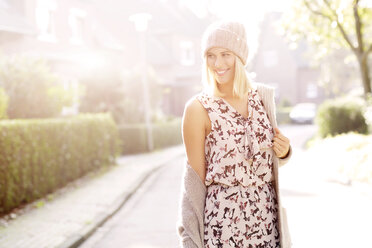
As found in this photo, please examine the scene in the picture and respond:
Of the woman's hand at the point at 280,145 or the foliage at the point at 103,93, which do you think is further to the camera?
the foliage at the point at 103,93

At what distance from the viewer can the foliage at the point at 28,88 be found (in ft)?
41.7

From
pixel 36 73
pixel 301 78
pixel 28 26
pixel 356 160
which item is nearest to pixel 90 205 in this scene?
pixel 36 73

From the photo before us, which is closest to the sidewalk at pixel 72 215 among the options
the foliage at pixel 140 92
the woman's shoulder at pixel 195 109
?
the woman's shoulder at pixel 195 109

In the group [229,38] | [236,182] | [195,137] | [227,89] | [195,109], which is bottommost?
[236,182]

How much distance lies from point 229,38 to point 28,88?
10.5 metres

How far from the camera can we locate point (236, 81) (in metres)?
3.13

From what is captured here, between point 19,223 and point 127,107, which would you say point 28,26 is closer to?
point 127,107

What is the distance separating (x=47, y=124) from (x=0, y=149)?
95.2 inches

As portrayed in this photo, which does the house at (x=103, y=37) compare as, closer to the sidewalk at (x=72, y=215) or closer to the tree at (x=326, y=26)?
the sidewalk at (x=72, y=215)

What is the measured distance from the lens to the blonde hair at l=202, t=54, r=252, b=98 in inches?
123

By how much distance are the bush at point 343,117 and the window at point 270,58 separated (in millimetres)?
34956

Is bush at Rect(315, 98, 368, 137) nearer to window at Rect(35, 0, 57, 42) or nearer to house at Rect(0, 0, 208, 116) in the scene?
house at Rect(0, 0, 208, 116)

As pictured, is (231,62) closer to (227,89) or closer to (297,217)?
(227,89)

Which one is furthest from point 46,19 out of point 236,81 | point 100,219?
point 236,81
